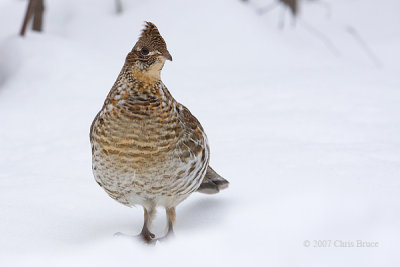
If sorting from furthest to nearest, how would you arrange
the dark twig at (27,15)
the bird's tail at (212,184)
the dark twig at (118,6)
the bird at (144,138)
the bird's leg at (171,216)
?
the dark twig at (118,6) < the dark twig at (27,15) < the bird's tail at (212,184) < the bird's leg at (171,216) < the bird at (144,138)

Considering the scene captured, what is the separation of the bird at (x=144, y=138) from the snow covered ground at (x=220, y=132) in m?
0.26

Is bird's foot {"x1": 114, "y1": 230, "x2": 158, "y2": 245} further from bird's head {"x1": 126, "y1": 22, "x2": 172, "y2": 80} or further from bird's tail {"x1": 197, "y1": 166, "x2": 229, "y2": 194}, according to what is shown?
bird's head {"x1": 126, "y1": 22, "x2": 172, "y2": 80}

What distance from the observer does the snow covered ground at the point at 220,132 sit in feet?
8.75

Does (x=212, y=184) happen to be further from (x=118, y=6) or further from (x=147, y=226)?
(x=118, y=6)

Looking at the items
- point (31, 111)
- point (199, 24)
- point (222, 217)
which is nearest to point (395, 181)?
point (222, 217)

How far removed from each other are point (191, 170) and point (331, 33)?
19.6ft

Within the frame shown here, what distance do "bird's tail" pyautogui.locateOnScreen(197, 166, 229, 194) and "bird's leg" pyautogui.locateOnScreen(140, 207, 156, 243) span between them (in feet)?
1.33

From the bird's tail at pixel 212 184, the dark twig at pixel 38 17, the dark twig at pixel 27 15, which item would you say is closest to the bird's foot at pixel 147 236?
the bird's tail at pixel 212 184

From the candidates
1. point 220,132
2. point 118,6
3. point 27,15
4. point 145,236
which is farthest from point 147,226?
point 118,6

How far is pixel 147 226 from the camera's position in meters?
2.99

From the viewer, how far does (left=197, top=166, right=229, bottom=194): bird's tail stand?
3242 millimetres

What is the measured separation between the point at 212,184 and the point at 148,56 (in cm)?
89

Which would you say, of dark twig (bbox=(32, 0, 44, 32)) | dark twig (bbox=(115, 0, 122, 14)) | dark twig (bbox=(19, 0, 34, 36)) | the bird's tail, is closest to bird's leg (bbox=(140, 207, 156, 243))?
the bird's tail

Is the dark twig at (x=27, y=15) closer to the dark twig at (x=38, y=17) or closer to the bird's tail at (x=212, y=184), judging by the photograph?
the dark twig at (x=38, y=17)
